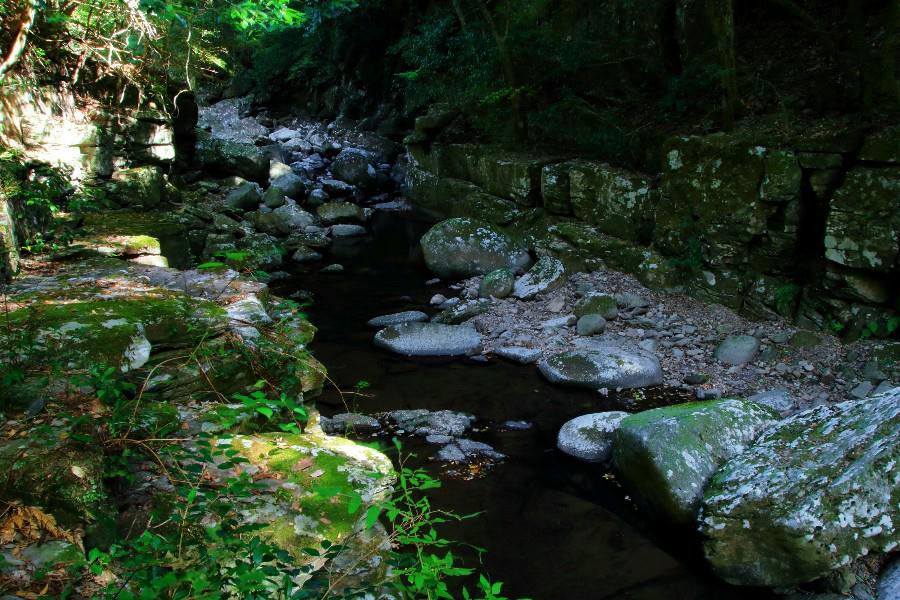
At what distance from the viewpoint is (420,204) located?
49.8 ft

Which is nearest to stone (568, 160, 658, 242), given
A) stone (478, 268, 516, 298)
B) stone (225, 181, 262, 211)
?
stone (478, 268, 516, 298)

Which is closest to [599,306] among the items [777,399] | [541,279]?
[541,279]

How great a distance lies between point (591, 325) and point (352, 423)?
11.3 ft

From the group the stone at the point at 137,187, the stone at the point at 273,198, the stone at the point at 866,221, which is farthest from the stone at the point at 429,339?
the stone at the point at 273,198

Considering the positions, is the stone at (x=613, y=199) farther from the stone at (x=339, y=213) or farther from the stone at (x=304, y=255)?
the stone at (x=339, y=213)

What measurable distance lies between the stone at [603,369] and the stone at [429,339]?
1.10 m

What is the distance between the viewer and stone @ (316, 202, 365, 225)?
45.3 feet

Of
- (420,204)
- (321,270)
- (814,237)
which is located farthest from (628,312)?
(420,204)

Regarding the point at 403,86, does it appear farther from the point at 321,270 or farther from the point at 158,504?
the point at 158,504

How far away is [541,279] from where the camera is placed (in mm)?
9086

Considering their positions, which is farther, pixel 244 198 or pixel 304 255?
pixel 244 198

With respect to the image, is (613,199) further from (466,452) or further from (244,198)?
(244,198)

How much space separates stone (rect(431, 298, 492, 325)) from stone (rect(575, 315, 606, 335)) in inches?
56.2

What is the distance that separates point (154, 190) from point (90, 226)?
2.35m
